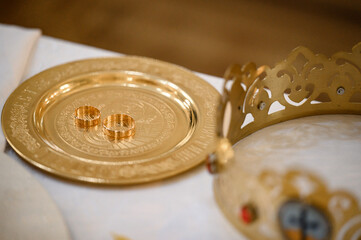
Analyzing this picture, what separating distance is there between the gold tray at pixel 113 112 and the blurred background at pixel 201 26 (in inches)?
50.8

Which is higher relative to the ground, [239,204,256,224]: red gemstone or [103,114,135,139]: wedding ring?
[103,114,135,139]: wedding ring

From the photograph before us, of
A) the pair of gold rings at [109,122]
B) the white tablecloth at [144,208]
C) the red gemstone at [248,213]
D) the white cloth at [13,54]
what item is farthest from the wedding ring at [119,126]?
the red gemstone at [248,213]

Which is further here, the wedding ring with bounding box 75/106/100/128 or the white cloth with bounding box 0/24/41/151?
the white cloth with bounding box 0/24/41/151

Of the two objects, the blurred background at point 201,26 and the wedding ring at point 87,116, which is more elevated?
the blurred background at point 201,26

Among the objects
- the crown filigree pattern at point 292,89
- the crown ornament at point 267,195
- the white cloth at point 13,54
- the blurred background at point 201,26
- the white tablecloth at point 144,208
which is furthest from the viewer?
the blurred background at point 201,26

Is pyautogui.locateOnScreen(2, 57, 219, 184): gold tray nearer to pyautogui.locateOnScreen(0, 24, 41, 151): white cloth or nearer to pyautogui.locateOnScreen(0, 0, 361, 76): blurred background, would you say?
pyautogui.locateOnScreen(0, 24, 41, 151): white cloth

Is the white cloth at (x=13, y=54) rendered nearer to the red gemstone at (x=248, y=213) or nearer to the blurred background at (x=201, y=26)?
the red gemstone at (x=248, y=213)

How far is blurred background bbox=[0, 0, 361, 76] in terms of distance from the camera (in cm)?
261

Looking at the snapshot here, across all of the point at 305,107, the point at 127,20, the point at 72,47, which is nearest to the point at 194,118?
the point at 305,107

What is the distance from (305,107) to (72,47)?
0.78 meters

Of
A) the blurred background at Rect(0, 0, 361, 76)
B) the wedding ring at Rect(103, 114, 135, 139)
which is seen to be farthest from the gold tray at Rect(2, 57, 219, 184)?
the blurred background at Rect(0, 0, 361, 76)

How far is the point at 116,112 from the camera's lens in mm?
1053

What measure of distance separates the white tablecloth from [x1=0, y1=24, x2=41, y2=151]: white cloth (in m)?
0.31

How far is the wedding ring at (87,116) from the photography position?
992 mm
